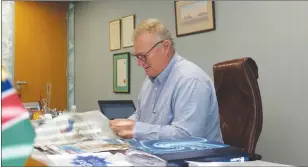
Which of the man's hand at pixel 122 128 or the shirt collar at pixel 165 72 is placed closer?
the man's hand at pixel 122 128

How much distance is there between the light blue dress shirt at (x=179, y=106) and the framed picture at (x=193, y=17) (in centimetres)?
80

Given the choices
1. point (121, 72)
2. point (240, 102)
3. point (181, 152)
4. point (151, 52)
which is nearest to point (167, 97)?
point (151, 52)

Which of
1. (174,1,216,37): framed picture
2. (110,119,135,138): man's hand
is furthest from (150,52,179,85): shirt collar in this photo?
(174,1,216,37): framed picture

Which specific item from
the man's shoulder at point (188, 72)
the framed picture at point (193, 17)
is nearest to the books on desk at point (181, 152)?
the man's shoulder at point (188, 72)

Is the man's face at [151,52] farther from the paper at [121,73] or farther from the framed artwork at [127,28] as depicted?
the paper at [121,73]

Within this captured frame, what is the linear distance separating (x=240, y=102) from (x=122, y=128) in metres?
0.66

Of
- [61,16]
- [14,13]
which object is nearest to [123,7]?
[61,16]

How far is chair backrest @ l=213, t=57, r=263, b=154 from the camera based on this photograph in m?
1.46

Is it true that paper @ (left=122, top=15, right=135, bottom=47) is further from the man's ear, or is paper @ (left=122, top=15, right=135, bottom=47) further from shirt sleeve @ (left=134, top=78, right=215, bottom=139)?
shirt sleeve @ (left=134, top=78, right=215, bottom=139)

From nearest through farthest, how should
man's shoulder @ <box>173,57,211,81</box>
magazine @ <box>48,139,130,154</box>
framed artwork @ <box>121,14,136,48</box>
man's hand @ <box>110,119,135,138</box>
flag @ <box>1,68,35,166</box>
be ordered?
1. flag @ <box>1,68,35,166</box>
2. magazine @ <box>48,139,130,154</box>
3. man's hand @ <box>110,119,135,138</box>
4. man's shoulder @ <box>173,57,211,81</box>
5. framed artwork @ <box>121,14,136,48</box>

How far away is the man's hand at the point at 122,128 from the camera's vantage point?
1.12m

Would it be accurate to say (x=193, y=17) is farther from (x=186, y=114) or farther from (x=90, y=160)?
(x=90, y=160)

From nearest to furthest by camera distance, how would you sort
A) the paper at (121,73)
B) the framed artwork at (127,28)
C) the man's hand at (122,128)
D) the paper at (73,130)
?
the paper at (73,130)
the man's hand at (122,128)
the framed artwork at (127,28)
the paper at (121,73)

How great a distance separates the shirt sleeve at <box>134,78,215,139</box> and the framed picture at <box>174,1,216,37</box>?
3.34 feet
